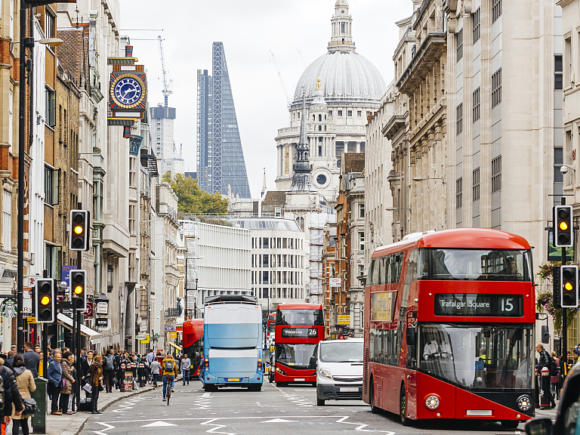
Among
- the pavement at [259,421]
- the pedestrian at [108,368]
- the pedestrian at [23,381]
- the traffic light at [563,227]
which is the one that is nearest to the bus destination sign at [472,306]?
the pavement at [259,421]

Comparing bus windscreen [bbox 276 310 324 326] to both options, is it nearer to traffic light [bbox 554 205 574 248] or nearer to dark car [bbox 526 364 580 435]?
traffic light [bbox 554 205 574 248]

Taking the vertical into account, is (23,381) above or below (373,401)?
above

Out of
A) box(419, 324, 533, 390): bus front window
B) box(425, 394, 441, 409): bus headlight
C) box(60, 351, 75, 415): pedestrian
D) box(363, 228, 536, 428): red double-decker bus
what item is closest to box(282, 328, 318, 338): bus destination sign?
box(60, 351, 75, 415): pedestrian

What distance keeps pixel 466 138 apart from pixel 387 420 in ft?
109

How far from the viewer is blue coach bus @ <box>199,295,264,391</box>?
48094 mm

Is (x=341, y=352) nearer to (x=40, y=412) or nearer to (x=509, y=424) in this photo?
(x=509, y=424)

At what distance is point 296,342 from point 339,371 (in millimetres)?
21065

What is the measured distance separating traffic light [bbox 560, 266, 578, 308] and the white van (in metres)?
8.50

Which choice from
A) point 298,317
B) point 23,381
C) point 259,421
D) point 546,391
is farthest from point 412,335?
point 298,317

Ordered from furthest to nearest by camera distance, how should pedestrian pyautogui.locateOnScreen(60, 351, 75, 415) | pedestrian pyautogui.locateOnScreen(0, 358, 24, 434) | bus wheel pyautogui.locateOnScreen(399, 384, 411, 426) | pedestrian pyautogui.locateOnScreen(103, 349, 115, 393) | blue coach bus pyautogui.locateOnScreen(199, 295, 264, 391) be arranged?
1. blue coach bus pyautogui.locateOnScreen(199, 295, 264, 391)
2. pedestrian pyautogui.locateOnScreen(103, 349, 115, 393)
3. pedestrian pyautogui.locateOnScreen(60, 351, 75, 415)
4. bus wheel pyautogui.locateOnScreen(399, 384, 411, 426)
5. pedestrian pyautogui.locateOnScreen(0, 358, 24, 434)

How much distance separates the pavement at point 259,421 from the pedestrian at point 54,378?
95cm

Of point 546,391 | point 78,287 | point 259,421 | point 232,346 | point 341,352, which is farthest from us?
point 232,346

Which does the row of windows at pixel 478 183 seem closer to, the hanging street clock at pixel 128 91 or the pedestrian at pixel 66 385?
the hanging street clock at pixel 128 91

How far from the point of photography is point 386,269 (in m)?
27.0
